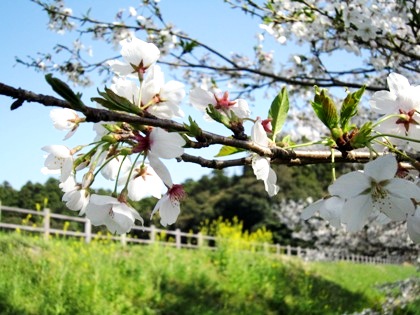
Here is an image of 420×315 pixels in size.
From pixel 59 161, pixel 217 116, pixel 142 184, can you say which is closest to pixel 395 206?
pixel 217 116

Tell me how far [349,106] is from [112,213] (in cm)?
39

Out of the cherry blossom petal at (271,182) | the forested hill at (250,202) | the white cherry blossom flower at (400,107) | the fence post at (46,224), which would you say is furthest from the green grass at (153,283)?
the forested hill at (250,202)

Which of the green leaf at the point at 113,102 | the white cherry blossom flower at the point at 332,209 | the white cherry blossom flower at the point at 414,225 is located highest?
the green leaf at the point at 113,102

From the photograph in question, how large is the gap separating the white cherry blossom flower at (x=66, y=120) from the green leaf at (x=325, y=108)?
0.36 metres

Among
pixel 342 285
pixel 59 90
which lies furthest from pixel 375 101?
pixel 342 285

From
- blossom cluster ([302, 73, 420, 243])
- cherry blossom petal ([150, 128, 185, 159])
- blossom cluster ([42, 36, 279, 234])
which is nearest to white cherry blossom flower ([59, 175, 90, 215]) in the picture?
blossom cluster ([42, 36, 279, 234])

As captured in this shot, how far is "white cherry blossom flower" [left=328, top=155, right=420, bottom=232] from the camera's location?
72 centimetres

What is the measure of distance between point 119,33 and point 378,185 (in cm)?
427

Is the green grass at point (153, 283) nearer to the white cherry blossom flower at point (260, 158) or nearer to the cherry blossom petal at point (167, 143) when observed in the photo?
the white cherry blossom flower at point (260, 158)

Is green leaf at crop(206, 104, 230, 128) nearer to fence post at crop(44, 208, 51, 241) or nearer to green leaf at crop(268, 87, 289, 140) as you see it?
green leaf at crop(268, 87, 289, 140)

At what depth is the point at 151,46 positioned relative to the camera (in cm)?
83

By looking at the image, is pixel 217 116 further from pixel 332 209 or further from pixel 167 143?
pixel 332 209

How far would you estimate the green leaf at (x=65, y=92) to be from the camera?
0.55m

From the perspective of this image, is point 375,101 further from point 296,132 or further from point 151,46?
point 296,132
